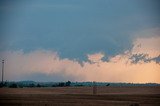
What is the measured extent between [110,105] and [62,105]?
17.4 feet

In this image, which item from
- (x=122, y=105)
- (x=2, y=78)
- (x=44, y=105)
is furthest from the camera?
(x=2, y=78)

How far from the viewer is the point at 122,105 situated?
4459 centimetres

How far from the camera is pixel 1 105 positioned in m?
42.6

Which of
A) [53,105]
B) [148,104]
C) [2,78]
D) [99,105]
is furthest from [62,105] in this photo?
[2,78]

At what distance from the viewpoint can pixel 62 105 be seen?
42.8 meters

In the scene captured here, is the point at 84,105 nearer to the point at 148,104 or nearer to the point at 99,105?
the point at 99,105

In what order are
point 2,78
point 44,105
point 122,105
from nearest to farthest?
point 44,105, point 122,105, point 2,78

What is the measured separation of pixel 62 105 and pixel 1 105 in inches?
228

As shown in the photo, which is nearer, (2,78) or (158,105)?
(158,105)

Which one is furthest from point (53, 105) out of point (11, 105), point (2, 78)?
point (2, 78)

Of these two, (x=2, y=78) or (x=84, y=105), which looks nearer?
(x=84, y=105)

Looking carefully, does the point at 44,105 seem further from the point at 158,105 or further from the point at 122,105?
the point at 158,105

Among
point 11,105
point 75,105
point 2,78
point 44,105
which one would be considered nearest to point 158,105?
point 75,105

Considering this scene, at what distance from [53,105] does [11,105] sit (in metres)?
4.03
